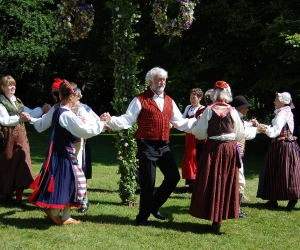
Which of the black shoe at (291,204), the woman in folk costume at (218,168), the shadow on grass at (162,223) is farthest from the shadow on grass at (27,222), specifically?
the black shoe at (291,204)

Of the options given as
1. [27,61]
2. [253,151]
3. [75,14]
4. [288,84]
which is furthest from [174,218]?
[27,61]

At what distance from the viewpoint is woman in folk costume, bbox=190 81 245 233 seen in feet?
18.3

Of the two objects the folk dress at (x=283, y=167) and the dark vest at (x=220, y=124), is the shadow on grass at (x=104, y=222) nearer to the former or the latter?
the dark vest at (x=220, y=124)

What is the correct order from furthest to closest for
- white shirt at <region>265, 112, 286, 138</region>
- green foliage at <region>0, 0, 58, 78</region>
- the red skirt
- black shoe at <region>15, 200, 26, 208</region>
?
green foliage at <region>0, 0, 58, 78</region> < the red skirt < black shoe at <region>15, 200, 26, 208</region> < white shirt at <region>265, 112, 286, 138</region>

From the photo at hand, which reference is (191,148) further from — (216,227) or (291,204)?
(216,227)

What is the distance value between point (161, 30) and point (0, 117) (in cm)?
273

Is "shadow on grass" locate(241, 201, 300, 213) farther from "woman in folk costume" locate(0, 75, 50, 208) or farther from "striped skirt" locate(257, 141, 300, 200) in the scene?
"woman in folk costume" locate(0, 75, 50, 208)

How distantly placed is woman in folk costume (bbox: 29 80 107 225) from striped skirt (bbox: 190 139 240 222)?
136cm

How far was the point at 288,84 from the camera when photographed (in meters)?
13.3

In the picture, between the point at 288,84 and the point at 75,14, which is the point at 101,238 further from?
the point at 288,84

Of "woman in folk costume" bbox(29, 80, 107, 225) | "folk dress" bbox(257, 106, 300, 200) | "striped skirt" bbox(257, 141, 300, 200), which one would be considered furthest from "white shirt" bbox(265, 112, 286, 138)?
"woman in folk costume" bbox(29, 80, 107, 225)

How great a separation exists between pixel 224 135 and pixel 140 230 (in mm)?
1511

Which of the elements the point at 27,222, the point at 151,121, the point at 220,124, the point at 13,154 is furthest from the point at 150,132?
the point at 13,154

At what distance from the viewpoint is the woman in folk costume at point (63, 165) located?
5562mm
